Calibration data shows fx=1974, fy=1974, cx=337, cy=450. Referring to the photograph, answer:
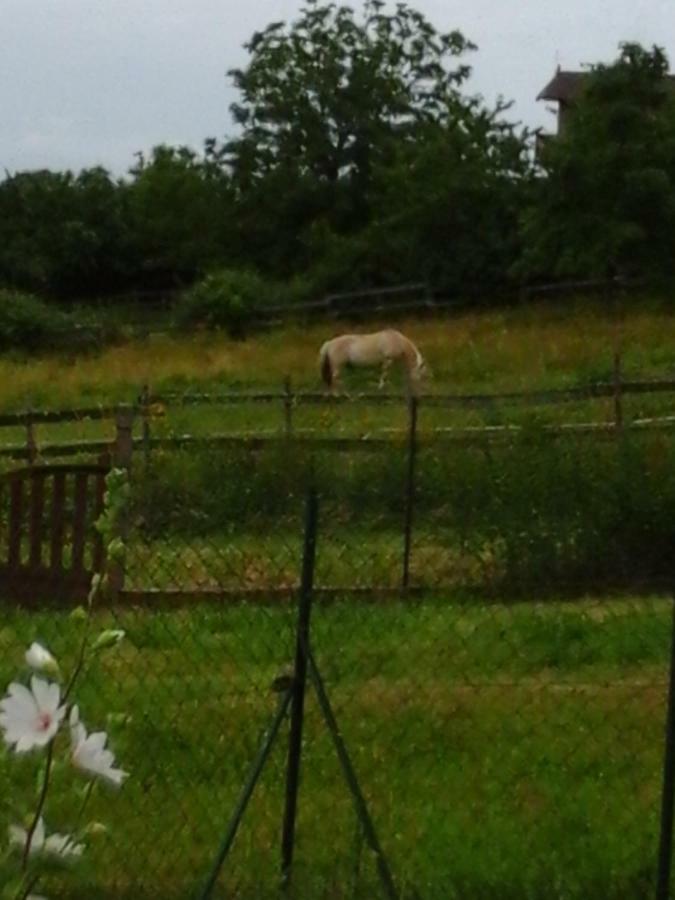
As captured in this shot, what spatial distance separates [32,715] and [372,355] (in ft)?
82.6

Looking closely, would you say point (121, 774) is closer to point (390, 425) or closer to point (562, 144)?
point (390, 425)

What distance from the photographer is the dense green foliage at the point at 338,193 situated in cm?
3556

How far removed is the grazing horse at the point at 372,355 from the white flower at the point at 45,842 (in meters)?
24.4

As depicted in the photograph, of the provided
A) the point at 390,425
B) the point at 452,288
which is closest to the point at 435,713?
the point at 390,425

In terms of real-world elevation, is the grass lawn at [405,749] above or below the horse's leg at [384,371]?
above

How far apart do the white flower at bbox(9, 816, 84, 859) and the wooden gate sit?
6.99 metres

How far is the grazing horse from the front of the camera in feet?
90.3

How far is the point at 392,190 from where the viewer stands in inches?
1591

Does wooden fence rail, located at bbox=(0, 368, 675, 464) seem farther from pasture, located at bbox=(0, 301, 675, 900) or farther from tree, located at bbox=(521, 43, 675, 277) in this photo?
tree, located at bbox=(521, 43, 675, 277)

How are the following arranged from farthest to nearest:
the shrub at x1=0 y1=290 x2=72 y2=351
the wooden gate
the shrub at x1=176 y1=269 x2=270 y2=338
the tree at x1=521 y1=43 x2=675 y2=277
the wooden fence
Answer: the shrub at x1=0 y1=290 x2=72 y2=351
the shrub at x1=176 y1=269 x2=270 y2=338
the tree at x1=521 y1=43 x2=675 y2=277
the wooden fence
the wooden gate

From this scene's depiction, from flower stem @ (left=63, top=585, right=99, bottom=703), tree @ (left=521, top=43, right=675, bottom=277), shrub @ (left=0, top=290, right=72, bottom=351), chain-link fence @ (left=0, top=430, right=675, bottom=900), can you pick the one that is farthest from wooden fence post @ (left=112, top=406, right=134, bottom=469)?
shrub @ (left=0, top=290, right=72, bottom=351)

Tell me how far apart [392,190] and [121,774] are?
125 ft

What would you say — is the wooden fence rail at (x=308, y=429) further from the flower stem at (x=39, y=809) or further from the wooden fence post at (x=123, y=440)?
the flower stem at (x=39, y=809)

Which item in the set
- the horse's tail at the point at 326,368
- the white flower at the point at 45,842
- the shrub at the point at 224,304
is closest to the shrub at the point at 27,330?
the shrub at the point at 224,304
